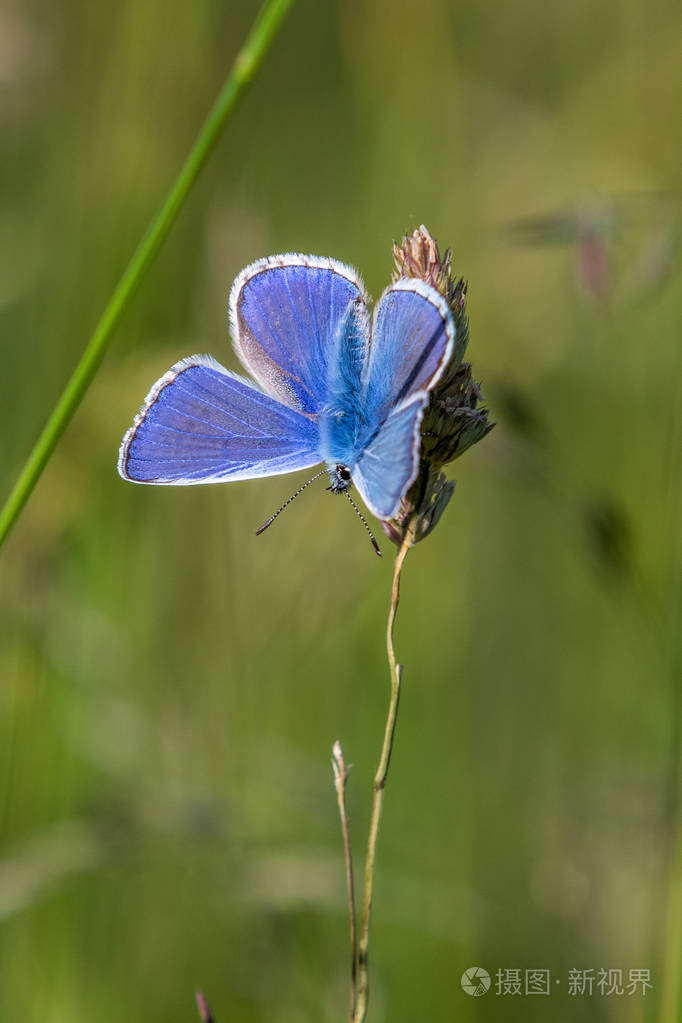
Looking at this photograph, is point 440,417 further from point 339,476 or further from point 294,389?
point 294,389

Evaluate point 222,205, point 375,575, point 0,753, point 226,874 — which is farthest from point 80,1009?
point 222,205

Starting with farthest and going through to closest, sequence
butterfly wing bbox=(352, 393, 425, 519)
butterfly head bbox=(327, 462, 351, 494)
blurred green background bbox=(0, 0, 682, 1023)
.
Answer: blurred green background bbox=(0, 0, 682, 1023) < butterfly head bbox=(327, 462, 351, 494) < butterfly wing bbox=(352, 393, 425, 519)

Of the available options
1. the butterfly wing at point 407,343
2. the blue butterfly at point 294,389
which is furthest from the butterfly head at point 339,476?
the butterfly wing at point 407,343

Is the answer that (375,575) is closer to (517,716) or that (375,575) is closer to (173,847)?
(517,716)

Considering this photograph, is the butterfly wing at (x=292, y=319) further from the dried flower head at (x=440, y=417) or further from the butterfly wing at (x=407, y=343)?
the dried flower head at (x=440, y=417)

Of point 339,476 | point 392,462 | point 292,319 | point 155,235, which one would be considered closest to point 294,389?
point 292,319

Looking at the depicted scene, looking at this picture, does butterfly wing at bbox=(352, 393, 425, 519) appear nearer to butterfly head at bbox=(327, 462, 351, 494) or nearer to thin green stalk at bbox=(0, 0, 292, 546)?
butterfly head at bbox=(327, 462, 351, 494)

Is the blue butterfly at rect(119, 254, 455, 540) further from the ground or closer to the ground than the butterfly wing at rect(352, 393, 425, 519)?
further from the ground

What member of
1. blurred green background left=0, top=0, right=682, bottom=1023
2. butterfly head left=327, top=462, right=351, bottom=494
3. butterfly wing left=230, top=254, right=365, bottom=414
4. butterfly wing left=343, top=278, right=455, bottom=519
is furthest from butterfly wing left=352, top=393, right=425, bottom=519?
blurred green background left=0, top=0, right=682, bottom=1023
